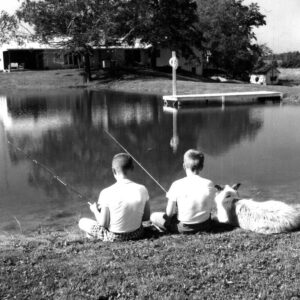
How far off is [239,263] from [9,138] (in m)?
12.6

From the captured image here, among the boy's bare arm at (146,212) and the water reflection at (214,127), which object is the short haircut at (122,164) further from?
the water reflection at (214,127)

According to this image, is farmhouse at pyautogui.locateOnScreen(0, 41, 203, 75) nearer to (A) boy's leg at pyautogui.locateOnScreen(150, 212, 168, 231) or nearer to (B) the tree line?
(B) the tree line

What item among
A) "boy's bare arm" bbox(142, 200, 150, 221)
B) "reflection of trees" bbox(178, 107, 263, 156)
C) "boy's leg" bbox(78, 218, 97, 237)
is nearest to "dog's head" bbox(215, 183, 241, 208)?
"boy's bare arm" bbox(142, 200, 150, 221)

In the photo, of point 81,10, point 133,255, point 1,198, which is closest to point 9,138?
point 1,198

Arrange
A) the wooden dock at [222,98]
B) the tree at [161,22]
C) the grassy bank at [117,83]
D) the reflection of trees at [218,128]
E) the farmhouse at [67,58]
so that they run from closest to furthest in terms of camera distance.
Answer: the reflection of trees at [218,128]
the wooden dock at [222,98]
the grassy bank at [117,83]
the tree at [161,22]
the farmhouse at [67,58]

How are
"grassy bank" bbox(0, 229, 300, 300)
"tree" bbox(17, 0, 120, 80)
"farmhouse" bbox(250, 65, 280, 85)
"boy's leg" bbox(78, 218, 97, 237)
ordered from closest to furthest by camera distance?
"grassy bank" bbox(0, 229, 300, 300), "boy's leg" bbox(78, 218, 97, 237), "tree" bbox(17, 0, 120, 80), "farmhouse" bbox(250, 65, 280, 85)

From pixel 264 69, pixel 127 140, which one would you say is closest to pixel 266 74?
pixel 264 69

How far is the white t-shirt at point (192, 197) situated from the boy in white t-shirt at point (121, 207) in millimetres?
406

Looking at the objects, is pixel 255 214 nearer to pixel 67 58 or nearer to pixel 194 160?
pixel 194 160

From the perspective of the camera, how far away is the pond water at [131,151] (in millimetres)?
8719

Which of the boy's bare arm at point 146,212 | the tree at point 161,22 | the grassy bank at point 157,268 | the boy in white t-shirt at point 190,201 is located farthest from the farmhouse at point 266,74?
the grassy bank at point 157,268

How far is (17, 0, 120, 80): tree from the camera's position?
39250mm

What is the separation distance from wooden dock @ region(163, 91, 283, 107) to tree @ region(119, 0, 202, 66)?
53.1ft

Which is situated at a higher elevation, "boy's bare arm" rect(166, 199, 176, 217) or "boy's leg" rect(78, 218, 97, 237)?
"boy's bare arm" rect(166, 199, 176, 217)
